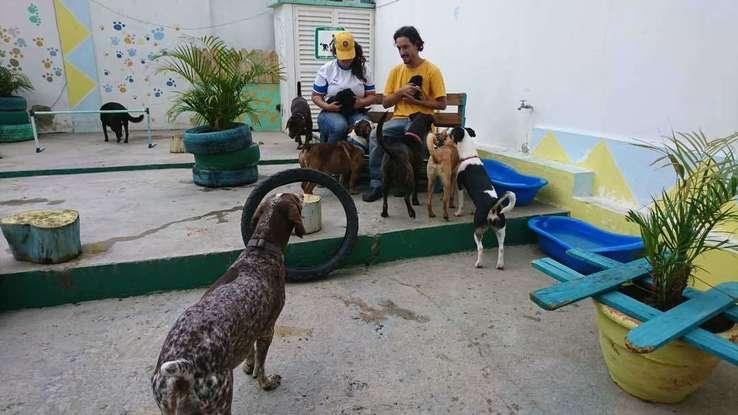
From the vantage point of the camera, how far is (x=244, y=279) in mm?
1617

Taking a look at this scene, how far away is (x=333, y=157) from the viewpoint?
13.0 ft

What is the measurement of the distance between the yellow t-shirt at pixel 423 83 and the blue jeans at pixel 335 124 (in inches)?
21.8

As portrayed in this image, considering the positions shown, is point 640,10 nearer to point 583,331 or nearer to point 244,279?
point 583,331

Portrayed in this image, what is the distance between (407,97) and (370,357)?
252 centimetres

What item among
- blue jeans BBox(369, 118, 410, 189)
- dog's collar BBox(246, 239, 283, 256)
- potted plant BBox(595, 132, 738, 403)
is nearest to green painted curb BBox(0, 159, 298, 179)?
blue jeans BBox(369, 118, 410, 189)

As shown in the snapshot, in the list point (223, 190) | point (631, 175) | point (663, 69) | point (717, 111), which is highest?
point (663, 69)

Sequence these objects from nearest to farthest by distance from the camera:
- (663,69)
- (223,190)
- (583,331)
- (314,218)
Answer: (583,331), (663,69), (314,218), (223,190)

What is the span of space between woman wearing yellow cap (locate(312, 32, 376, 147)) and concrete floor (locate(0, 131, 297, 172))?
142cm

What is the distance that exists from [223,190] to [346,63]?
1783 millimetres

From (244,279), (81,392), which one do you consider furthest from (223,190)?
(244,279)

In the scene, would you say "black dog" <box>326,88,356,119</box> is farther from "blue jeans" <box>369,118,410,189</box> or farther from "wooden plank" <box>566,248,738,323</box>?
"wooden plank" <box>566,248,738,323</box>

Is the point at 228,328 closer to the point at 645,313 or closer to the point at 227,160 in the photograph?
the point at 645,313

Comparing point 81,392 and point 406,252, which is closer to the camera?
point 81,392

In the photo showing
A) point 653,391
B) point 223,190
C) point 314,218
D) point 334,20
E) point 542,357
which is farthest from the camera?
point 334,20
